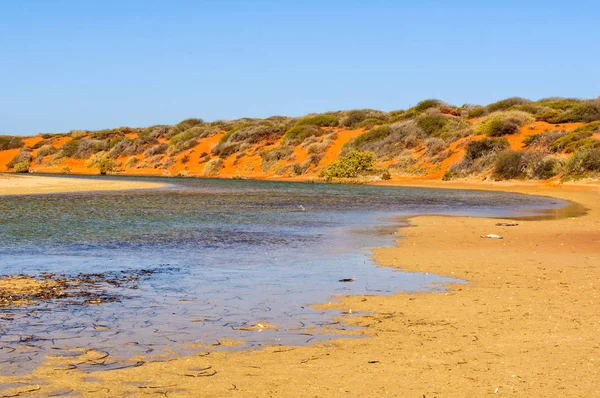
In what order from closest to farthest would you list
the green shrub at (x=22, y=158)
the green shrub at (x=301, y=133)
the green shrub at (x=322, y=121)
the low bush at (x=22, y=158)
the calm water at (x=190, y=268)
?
1. the calm water at (x=190, y=268)
2. the green shrub at (x=301, y=133)
3. the green shrub at (x=322, y=121)
4. the low bush at (x=22, y=158)
5. the green shrub at (x=22, y=158)

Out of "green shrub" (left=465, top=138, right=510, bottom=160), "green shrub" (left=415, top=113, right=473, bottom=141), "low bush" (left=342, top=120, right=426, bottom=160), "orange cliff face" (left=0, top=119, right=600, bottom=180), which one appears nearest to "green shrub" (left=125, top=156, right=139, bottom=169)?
"orange cliff face" (left=0, top=119, right=600, bottom=180)

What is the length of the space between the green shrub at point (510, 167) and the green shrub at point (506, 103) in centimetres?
3591

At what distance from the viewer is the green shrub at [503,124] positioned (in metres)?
66.4

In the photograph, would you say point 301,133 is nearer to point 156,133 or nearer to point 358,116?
point 358,116

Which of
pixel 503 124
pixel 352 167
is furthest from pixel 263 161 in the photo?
pixel 503 124

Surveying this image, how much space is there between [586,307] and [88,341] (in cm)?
643

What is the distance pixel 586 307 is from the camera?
9.58 m

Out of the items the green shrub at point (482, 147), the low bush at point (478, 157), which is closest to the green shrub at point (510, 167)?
the low bush at point (478, 157)

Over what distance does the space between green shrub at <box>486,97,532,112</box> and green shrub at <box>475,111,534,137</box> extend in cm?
1814

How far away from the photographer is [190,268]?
13.6 meters

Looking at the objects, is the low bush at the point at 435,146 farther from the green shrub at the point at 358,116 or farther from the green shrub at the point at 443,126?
the green shrub at the point at 358,116

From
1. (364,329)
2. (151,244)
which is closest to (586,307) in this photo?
(364,329)

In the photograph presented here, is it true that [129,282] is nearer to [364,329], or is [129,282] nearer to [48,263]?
[48,263]

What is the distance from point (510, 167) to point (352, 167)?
45.4 feet
